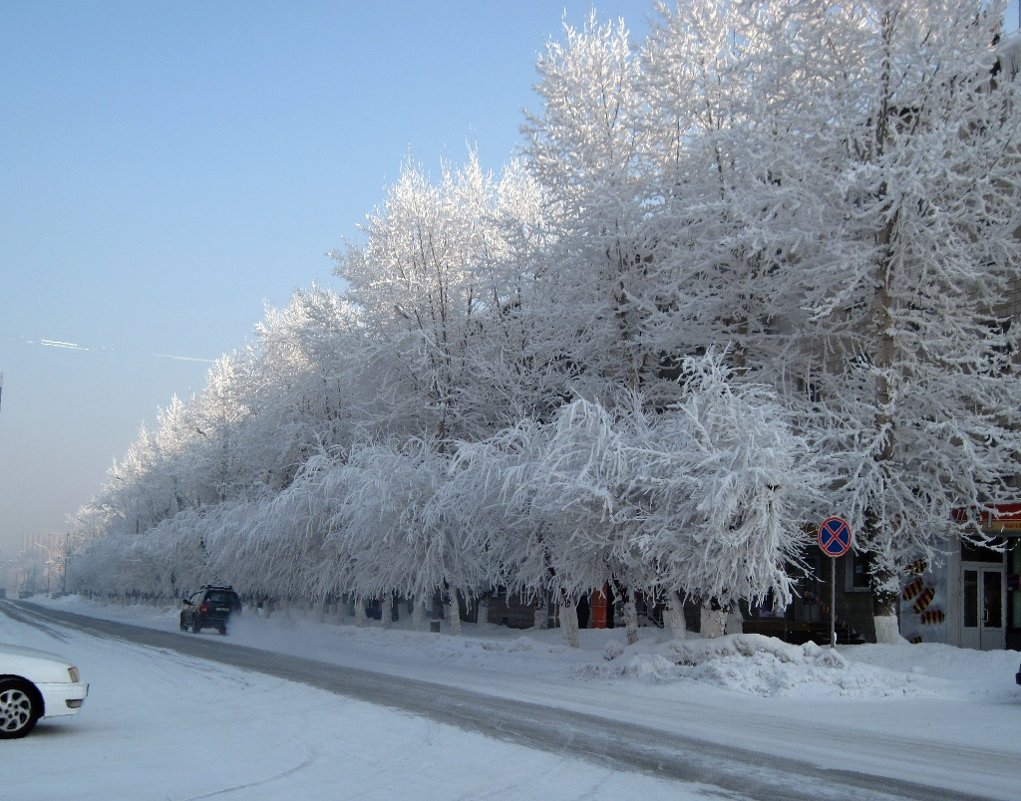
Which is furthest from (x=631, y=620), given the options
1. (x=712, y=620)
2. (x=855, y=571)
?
(x=855, y=571)

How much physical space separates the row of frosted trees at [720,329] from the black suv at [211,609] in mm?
6211

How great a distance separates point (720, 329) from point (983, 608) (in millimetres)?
10488

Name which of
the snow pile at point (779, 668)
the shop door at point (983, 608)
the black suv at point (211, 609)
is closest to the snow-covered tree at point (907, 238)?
the snow pile at point (779, 668)

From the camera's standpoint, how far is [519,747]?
11.0 metres

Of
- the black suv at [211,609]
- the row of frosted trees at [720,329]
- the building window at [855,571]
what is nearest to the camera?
the row of frosted trees at [720,329]

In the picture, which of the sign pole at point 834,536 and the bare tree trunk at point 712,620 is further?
the bare tree trunk at point 712,620

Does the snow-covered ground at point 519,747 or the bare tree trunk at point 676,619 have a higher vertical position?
the bare tree trunk at point 676,619

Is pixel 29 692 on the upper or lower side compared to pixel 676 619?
lower

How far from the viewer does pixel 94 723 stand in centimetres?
1312

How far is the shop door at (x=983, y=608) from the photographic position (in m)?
26.9

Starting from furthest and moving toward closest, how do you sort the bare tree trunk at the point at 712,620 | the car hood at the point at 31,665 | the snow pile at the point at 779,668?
the bare tree trunk at the point at 712,620 < the snow pile at the point at 779,668 < the car hood at the point at 31,665

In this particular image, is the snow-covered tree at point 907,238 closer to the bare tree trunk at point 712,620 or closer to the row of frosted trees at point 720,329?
the row of frosted trees at point 720,329

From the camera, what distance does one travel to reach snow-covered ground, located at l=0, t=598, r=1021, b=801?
906cm

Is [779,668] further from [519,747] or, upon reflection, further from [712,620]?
[519,747]
